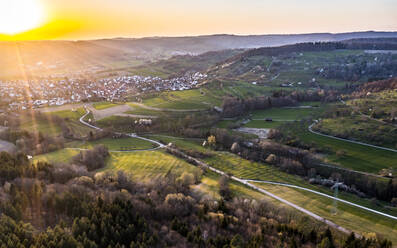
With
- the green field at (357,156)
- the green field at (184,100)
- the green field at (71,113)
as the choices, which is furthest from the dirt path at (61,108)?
the green field at (357,156)

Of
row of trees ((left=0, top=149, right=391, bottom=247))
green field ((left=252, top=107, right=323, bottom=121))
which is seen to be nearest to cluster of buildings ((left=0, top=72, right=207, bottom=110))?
green field ((left=252, top=107, right=323, bottom=121))

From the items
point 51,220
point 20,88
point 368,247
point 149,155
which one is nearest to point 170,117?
point 149,155

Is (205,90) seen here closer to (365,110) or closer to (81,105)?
(81,105)

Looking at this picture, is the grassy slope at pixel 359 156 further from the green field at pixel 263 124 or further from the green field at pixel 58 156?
the green field at pixel 58 156

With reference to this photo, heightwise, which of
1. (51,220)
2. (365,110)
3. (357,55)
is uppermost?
(357,55)

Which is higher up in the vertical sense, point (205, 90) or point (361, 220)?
point (205, 90)

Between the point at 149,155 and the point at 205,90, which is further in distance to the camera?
the point at 205,90

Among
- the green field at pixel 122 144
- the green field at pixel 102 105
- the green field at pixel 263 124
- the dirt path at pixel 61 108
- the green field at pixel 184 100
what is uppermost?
the green field at pixel 184 100
